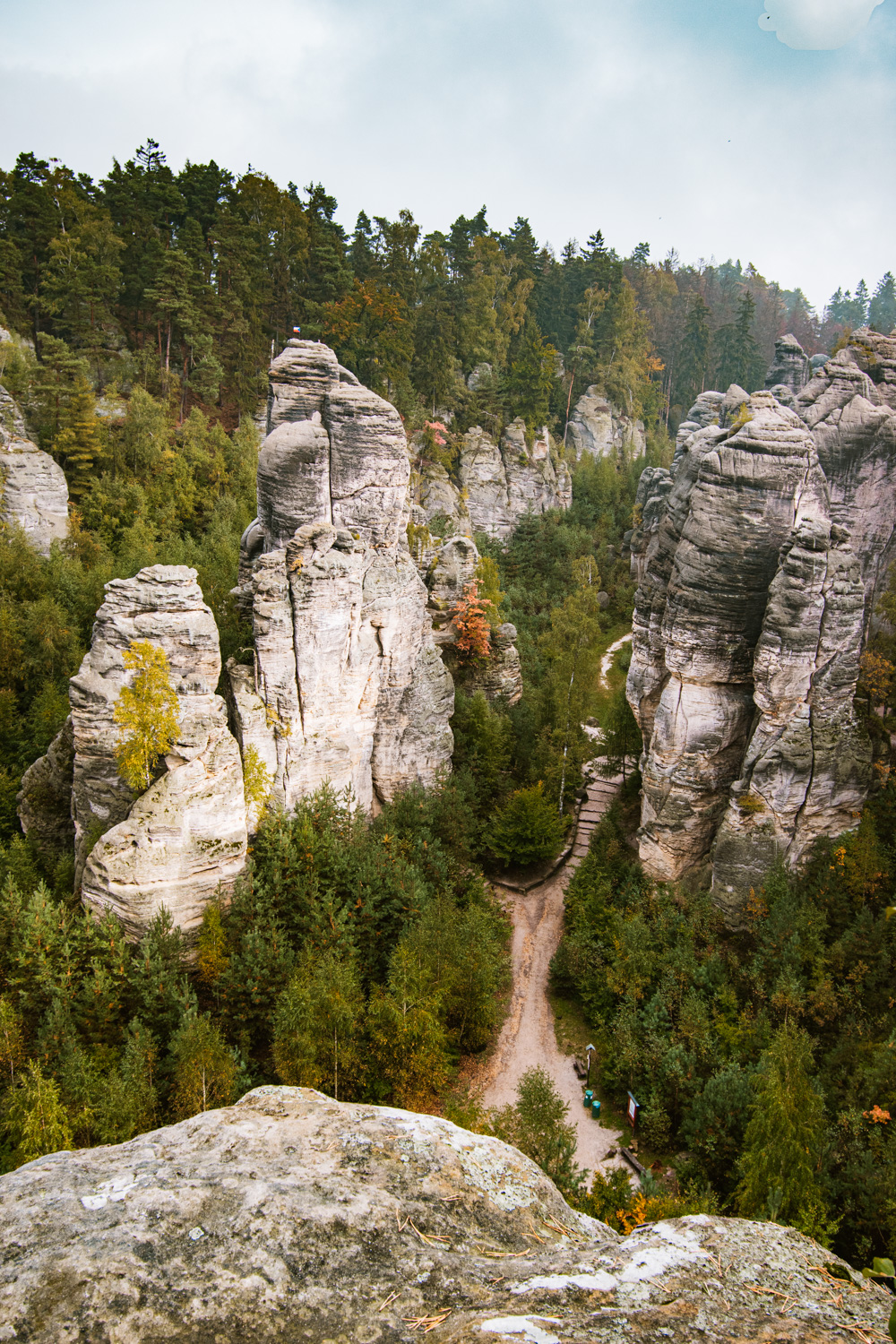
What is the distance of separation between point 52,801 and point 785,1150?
19.6m

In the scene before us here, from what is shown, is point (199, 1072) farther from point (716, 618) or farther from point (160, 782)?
point (716, 618)

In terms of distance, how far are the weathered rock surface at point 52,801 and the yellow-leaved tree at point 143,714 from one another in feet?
12.6

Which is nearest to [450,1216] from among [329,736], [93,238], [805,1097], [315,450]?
[805,1097]

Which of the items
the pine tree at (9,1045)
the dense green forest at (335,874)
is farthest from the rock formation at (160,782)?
the pine tree at (9,1045)

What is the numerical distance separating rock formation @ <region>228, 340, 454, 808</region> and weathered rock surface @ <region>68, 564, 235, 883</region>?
2.23 meters

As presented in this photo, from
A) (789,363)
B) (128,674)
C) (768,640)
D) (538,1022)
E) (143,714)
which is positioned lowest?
(538,1022)

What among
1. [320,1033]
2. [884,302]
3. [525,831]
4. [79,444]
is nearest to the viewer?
[320,1033]

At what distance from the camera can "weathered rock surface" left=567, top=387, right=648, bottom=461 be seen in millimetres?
65875

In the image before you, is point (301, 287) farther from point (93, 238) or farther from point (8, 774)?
point (8, 774)

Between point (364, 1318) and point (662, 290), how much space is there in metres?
97.9

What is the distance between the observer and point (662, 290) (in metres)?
84.9

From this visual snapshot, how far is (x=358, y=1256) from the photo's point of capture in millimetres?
4043

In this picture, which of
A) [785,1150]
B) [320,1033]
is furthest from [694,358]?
[320,1033]

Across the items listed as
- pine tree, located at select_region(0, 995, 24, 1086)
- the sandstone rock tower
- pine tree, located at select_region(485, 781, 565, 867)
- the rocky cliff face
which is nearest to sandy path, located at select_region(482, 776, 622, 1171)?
pine tree, located at select_region(485, 781, 565, 867)
